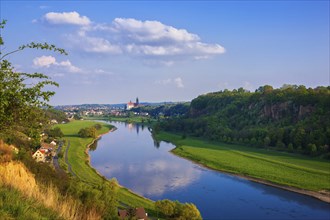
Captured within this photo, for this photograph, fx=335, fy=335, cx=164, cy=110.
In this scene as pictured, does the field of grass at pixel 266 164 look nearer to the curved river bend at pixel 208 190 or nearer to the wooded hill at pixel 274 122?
the curved river bend at pixel 208 190

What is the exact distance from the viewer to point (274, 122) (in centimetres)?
8044

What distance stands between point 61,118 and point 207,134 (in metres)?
74.2

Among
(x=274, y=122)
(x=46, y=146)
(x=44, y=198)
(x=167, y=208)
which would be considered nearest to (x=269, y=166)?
(x=167, y=208)

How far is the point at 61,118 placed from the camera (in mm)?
139375

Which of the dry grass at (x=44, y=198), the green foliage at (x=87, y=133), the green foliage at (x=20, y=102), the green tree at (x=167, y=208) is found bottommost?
the green tree at (x=167, y=208)

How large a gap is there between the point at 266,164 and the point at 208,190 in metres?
18.0

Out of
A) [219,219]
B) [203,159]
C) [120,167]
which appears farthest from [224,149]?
[219,219]

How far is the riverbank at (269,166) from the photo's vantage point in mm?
39572

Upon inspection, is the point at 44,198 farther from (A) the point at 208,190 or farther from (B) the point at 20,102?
(A) the point at 208,190

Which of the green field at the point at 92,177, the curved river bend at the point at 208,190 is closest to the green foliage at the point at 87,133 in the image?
the green field at the point at 92,177

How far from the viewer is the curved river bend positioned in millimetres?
29609

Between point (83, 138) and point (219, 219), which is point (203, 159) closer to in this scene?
point (219, 219)

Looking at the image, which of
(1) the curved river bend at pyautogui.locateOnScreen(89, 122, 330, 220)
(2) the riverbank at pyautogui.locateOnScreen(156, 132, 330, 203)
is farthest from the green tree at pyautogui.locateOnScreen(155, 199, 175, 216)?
(2) the riverbank at pyautogui.locateOnScreen(156, 132, 330, 203)

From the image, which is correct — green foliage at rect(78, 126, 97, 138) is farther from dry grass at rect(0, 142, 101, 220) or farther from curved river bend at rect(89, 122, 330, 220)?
dry grass at rect(0, 142, 101, 220)
